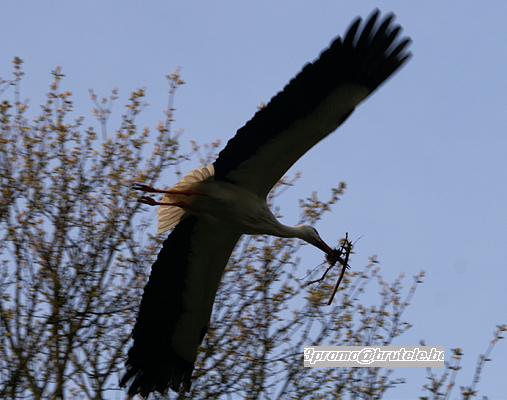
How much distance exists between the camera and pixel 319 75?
21.2 feet

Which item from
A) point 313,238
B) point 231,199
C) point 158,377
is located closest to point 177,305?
point 158,377

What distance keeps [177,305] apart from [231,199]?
1519 mm

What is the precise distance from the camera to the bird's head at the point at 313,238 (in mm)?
7980

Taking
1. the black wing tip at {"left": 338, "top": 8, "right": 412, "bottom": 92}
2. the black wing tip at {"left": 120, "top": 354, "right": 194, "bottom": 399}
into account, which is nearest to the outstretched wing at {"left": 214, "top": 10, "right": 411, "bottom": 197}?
the black wing tip at {"left": 338, "top": 8, "right": 412, "bottom": 92}

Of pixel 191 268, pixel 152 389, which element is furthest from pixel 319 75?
pixel 152 389

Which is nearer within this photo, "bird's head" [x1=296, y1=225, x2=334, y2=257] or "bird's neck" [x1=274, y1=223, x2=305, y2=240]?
"bird's neck" [x1=274, y1=223, x2=305, y2=240]

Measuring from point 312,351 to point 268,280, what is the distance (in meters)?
1.04

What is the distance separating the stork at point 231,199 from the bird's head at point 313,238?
0.5 inches

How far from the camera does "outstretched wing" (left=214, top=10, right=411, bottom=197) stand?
6387 mm

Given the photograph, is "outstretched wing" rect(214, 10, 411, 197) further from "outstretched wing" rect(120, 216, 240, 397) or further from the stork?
"outstretched wing" rect(120, 216, 240, 397)

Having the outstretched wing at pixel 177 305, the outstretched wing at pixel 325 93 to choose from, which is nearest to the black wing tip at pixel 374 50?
the outstretched wing at pixel 325 93

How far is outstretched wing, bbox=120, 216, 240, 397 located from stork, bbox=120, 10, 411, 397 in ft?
0.04

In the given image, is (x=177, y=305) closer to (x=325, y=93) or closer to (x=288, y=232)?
(x=288, y=232)

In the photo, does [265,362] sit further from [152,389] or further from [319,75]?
[319,75]
